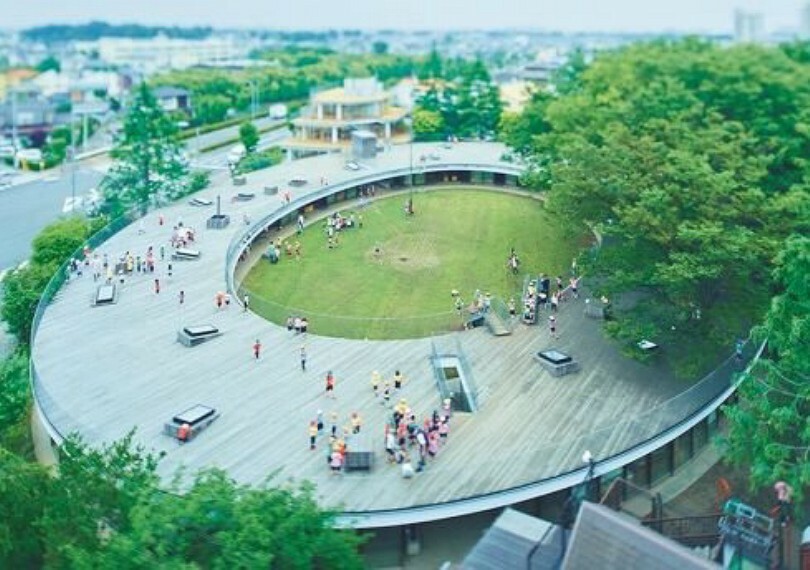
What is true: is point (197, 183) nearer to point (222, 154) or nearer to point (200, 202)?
point (200, 202)

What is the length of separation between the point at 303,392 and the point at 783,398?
48.5 feet

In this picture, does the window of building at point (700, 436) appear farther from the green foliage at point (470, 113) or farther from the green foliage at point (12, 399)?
the green foliage at point (470, 113)

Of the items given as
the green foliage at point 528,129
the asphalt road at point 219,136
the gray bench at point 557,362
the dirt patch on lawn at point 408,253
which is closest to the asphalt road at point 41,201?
the asphalt road at point 219,136

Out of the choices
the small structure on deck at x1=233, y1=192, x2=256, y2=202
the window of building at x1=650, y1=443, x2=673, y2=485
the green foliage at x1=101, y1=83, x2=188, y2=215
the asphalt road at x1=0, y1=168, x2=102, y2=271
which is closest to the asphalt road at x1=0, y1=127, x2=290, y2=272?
the asphalt road at x1=0, y1=168, x2=102, y2=271

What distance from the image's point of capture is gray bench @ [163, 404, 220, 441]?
86.4 feet

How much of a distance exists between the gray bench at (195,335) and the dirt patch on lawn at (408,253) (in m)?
14.3

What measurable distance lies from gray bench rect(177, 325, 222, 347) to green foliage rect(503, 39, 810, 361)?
1439cm

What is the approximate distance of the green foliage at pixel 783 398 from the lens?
2264 cm

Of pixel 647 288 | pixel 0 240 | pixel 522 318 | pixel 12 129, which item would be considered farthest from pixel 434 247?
pixel 12 129

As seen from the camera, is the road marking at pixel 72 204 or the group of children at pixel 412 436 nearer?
the group of children at pixel 412 436

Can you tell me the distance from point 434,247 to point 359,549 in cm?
2690

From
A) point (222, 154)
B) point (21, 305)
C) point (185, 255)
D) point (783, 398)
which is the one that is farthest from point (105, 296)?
point (222, 154)

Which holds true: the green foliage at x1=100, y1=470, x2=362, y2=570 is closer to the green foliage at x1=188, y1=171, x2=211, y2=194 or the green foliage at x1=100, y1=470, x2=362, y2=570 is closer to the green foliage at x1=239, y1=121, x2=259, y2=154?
the green foliage at x1=188, y1=171, x2=211, y2=194

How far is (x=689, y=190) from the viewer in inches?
1266
